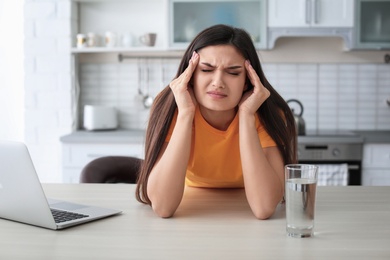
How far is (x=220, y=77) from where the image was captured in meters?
1.59

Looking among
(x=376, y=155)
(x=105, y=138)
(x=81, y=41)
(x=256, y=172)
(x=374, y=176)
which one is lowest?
(x=374, y=176)

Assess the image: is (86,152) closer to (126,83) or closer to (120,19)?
(126,83)

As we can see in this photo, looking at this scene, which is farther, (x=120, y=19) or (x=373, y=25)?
(x=120, y=19)

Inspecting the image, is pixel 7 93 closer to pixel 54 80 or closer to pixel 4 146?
pixel 54 80

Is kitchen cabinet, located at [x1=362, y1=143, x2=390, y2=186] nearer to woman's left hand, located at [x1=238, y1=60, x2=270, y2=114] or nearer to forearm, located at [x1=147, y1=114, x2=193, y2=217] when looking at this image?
woman's left hand, located at [x1=238, y1=60, x2=270, y2=114]

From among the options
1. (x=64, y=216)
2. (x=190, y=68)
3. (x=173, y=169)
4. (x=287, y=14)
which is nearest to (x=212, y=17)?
(x=287, y=14)

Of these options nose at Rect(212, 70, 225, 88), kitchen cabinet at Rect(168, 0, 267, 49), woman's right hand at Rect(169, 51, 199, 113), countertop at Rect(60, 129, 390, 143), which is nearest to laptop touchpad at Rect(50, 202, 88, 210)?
woman's right hand at Rect(169, 51, 199, 113)

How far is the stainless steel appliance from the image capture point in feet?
11.6

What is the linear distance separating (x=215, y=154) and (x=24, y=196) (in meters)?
0.64

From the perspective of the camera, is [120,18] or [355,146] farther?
[120,18]

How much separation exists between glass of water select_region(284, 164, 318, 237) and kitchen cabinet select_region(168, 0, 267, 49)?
2.55m

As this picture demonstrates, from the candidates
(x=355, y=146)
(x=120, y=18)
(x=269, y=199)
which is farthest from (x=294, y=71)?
(x=269, y=199)

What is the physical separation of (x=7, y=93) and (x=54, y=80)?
1.21 feet

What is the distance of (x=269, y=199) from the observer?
1505mm
